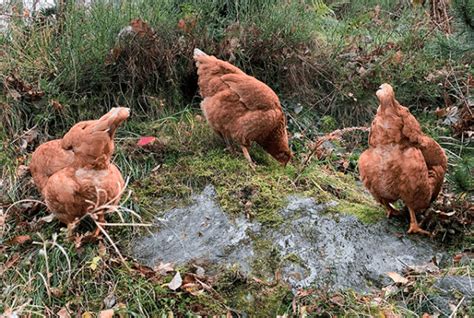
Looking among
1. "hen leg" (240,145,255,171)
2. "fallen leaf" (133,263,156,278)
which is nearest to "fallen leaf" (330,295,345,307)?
"fallen leaf" (133,263,156,278)

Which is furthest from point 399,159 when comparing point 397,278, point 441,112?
point 441,112

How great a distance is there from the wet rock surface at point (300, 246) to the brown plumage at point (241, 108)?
0.70 metres

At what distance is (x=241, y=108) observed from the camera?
15.2 feet

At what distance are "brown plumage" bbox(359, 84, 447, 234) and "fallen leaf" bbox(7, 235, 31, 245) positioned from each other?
6.91ft

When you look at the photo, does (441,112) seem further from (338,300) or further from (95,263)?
(95,263)

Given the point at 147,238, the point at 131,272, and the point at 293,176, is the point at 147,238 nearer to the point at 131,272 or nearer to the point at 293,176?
Result: the point at 131,272

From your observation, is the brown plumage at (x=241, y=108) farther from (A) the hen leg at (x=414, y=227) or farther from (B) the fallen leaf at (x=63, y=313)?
(B) the fallen leaf at (x=63, y=313)

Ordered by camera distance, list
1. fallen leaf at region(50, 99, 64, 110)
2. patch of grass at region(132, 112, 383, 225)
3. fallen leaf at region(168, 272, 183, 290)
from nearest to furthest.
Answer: fallen leaf at region(168, 272, 183, 290) → patch of grass at region(132, 112, 383, 225) → fallen leaf at region(50, 99, 64, 110)

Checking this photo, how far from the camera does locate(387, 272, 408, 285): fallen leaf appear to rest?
11.6 feet

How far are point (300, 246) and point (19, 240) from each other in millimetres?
1722

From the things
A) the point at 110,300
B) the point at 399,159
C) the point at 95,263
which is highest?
the point at 399,159

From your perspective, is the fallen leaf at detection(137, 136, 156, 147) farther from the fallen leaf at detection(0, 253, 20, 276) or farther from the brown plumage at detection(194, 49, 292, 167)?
the fallen leaf at detection(0, 253, 20, 276)

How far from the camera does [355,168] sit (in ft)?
16.7

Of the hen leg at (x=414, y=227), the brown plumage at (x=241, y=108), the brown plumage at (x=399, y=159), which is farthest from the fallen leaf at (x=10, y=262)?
the hen leg at (x=414, y=227)
